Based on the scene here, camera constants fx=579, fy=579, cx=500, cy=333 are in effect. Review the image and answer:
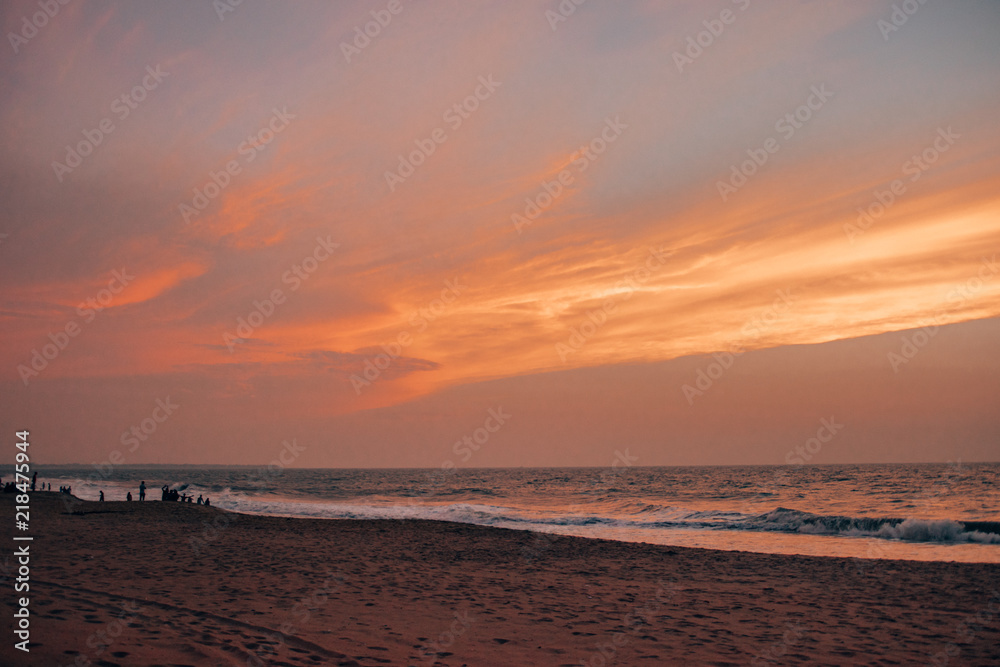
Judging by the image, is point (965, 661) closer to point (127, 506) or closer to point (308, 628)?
point (308, 628)

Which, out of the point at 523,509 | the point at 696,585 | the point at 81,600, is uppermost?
the point at 81,600

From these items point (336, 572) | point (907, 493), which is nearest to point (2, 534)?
point (336, 572)

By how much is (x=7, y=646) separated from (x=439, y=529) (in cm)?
2136

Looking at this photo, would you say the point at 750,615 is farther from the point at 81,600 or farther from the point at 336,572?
the point at 81,600

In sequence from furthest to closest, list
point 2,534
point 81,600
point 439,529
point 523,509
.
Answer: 1. point 523,509
2. point 439,529
3. point 2,534
4. point 81,600

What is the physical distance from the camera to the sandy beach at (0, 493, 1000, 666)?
28.2ft

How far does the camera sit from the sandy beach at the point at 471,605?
28.2ft

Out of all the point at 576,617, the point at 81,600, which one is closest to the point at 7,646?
the point at 81,600

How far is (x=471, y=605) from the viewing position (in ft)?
41.9

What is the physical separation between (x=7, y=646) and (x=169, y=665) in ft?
5.67

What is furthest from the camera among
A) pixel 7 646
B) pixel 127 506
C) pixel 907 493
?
pixel 907 493

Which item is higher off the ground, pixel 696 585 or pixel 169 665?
pixel 169 665

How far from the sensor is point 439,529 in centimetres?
2698

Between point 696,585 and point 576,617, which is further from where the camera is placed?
point 696,585
